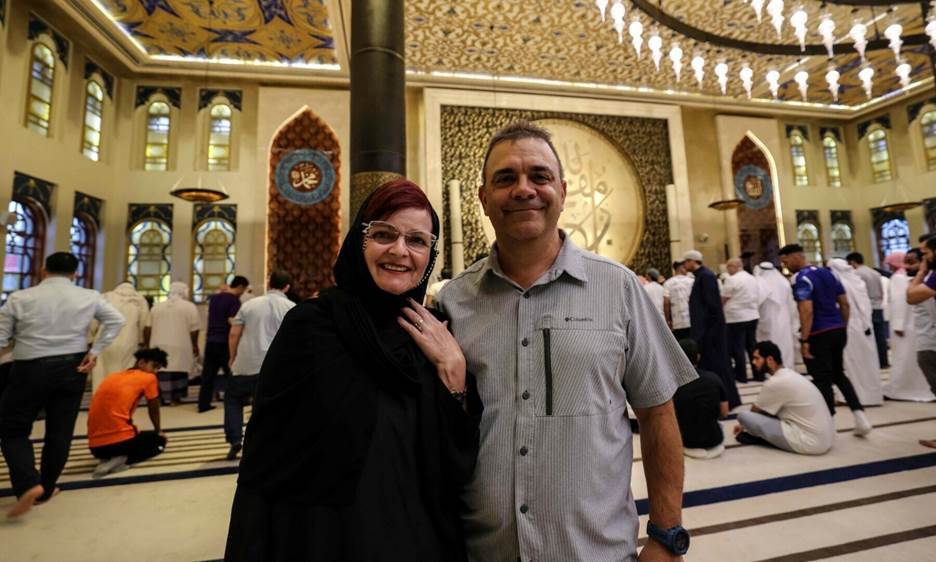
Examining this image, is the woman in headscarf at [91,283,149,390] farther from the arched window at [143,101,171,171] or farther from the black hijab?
the black hijab

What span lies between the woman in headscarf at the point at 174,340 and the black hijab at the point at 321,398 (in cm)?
497

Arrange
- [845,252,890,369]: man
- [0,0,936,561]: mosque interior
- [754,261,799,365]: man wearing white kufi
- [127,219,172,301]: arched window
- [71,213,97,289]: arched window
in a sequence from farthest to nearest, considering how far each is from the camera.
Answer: [127,219,172,301]: arched window, [71,213,97,289]: arched window, [0,0,936,561]: mosque interior, [845,252,890,369]: man, [754,261,799,365]: man wearing white kufi

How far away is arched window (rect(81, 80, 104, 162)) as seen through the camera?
6719 millimetres

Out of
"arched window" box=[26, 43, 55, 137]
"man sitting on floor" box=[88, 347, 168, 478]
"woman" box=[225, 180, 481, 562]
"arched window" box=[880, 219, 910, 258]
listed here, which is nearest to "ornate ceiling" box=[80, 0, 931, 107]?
"arched window" box=[26, 43, 55, 137]

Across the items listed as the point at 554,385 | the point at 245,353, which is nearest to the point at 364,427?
the point at 554,385

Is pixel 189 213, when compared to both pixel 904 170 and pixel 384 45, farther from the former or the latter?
pixel 904 170

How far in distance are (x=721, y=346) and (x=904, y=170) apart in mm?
9882

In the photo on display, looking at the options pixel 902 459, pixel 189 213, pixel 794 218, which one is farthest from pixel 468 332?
pixel 794 218

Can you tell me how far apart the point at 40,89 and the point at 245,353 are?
6028 millimetres

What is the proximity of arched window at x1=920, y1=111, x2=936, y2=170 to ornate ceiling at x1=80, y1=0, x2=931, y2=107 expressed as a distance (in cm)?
135

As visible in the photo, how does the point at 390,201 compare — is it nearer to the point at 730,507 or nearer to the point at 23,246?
the point at 730,507

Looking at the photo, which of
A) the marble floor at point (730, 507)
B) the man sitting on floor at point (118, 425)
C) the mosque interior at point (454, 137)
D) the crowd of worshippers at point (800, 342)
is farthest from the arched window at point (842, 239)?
the man sitting on floor at point (118, 425)

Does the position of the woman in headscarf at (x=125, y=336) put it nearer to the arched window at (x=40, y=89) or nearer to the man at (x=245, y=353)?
the man at (x=245, y=353)

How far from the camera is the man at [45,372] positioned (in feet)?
7.23
